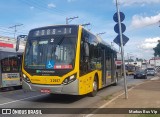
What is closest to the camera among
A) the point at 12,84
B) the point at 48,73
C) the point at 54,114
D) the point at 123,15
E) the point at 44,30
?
the point at 54,114

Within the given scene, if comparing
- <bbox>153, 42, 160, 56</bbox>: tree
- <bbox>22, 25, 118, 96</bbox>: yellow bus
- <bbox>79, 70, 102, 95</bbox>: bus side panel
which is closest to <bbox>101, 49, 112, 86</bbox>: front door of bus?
<bbox>79, 70, 102, 95</bbox>: bus side panel

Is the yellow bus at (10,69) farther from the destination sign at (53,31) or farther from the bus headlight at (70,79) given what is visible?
the bus headlight at (70,79)

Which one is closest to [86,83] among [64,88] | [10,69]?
[64,88]

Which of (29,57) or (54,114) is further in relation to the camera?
(29,57)

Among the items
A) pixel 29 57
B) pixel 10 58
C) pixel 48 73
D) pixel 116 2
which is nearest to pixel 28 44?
pixel 29 57

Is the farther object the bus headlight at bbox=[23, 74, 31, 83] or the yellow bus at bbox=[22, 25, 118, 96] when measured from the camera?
the bus headlight at bbox=[23, 74, 31, 83]

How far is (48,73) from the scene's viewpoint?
1377cm

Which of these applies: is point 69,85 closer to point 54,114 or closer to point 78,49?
point 78,49

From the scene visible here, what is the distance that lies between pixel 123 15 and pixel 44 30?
12.8ft

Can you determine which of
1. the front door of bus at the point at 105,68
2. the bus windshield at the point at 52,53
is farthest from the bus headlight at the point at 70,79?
the front door of bus at the point at 105,68

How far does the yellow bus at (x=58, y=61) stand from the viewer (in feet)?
44.4

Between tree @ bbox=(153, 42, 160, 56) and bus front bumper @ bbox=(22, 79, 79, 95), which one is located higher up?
tree @ bbox=(153, 42, 160, 56)

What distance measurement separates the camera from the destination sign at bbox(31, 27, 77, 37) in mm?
14220

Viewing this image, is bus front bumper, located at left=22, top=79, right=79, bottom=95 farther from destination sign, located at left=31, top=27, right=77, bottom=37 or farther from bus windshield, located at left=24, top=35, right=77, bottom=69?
destination sign, located at left=31, top=27, right=77, bottom=37
